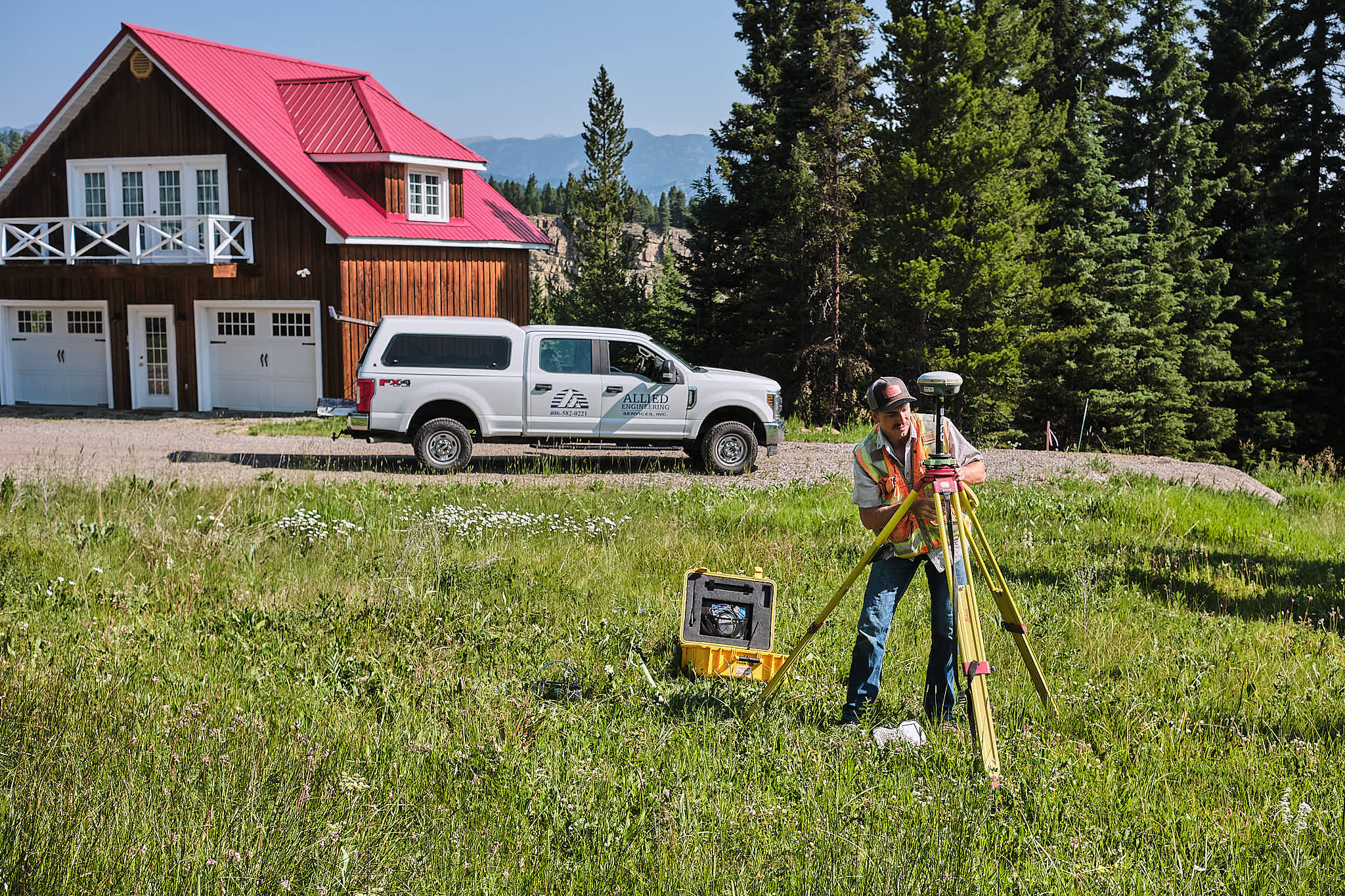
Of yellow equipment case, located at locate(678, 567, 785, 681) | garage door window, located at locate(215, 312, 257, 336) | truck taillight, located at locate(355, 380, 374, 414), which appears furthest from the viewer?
garage door window, located at locate(215, 312, 257, 336)

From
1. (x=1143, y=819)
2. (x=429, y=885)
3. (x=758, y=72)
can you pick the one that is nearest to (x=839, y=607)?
(x=1143, y=819)

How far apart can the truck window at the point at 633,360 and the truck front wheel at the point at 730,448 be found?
128cm

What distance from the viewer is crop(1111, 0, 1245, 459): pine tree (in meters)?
34.9

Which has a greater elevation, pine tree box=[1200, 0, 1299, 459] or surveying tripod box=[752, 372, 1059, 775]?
pine tree box=[1200, 0, 1299, 459]

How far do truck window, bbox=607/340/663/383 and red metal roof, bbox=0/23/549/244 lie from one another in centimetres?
1086

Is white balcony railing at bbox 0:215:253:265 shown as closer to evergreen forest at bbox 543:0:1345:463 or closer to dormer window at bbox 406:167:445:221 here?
dormer window at bbox 406:167:445:221

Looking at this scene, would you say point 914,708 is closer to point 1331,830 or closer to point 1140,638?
point 1331,830

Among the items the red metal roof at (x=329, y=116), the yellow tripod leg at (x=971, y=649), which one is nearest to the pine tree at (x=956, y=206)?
the red metal roof at (x=329, y=116)

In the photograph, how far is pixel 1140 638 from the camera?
7105 millimetres

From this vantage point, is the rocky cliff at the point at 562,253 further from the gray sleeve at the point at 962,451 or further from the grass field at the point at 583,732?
the gray sleeve at the point at 962,451

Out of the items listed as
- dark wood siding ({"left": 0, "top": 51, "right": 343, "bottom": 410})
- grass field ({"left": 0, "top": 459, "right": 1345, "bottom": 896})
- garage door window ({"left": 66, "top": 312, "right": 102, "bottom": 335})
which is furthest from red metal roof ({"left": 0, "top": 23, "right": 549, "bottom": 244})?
grass field ({"left": 0, "top": 459, "right": 1345, "bottom": 896})

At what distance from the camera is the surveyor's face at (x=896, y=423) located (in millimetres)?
5211

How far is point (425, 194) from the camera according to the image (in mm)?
27219

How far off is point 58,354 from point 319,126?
28.9 feet
